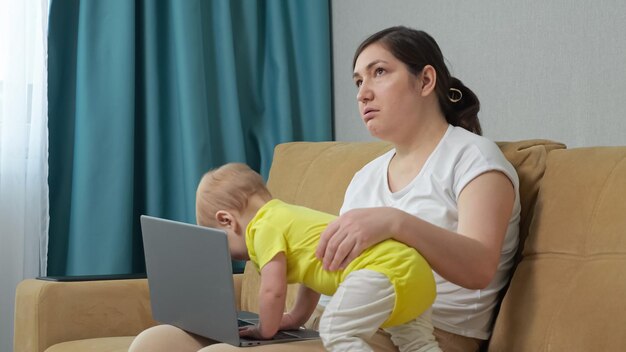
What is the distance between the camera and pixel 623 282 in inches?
55.9

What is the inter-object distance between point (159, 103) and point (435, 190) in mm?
1582

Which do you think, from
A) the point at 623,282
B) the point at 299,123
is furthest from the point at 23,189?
the point at 623,282

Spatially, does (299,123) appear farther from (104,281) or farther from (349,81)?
(104,281)

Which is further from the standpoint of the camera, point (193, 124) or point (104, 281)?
point (193, 124)

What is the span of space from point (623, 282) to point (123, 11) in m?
1.94

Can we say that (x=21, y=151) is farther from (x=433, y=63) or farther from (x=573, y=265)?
(x=573, y=265)

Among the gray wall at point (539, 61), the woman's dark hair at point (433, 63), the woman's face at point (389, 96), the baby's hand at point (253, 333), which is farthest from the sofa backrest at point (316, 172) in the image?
the baby's hand at point (253, 333)

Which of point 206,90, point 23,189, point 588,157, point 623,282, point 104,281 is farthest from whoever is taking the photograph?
point 206,90

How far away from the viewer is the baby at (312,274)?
53.9 inches

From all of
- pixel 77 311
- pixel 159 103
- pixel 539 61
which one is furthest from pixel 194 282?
pixel 159 103

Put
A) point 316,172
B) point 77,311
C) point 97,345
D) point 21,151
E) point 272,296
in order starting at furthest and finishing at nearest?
1. point 21,151
2. point 316,172
3. point 77,311
4. point 97,345
5. point 272,296

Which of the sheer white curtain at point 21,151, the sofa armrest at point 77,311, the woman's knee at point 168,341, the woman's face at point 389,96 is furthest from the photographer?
the sheer white curtain at point 21,151

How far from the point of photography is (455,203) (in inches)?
63.1

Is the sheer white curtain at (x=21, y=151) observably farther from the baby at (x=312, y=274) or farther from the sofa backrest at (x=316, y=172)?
the baby at (x=312, y=274)
